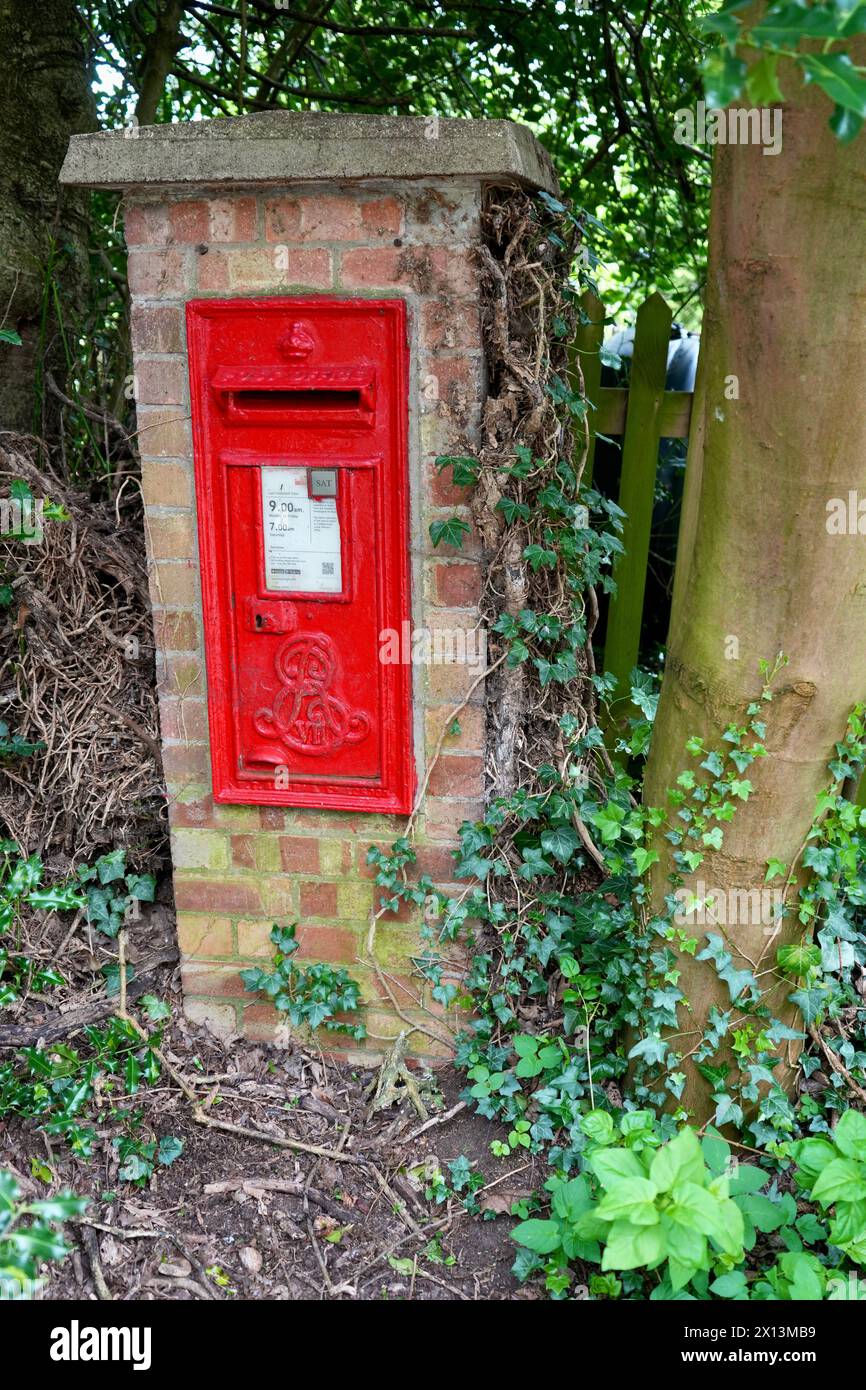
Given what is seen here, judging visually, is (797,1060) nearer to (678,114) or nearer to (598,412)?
(598,412)

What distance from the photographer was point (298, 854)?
301 cm

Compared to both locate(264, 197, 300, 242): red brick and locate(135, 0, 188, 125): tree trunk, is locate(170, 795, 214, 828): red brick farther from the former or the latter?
locate(135, 0, 188, 125): tree trunk

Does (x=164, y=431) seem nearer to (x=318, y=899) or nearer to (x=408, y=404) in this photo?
(x=408, y=404)

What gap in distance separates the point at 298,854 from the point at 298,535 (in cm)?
88

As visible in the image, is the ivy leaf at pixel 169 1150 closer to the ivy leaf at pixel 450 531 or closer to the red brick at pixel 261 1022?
the red brick at pixel 261 1022

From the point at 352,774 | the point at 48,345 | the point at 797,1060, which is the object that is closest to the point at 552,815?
the point at 352,774

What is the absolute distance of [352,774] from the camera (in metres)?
2.90

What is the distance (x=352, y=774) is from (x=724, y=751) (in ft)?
3.23

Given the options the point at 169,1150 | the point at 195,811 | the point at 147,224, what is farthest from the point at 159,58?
the point at 169,1150

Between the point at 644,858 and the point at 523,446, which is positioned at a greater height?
the point at 523,446

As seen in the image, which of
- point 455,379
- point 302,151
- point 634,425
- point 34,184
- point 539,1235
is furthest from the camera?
point 34,184

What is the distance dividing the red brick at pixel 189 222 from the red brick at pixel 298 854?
155cm

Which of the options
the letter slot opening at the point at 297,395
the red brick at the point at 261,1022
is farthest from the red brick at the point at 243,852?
the letter slot opening at the point at 297,395

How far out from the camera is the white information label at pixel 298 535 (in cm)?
271
